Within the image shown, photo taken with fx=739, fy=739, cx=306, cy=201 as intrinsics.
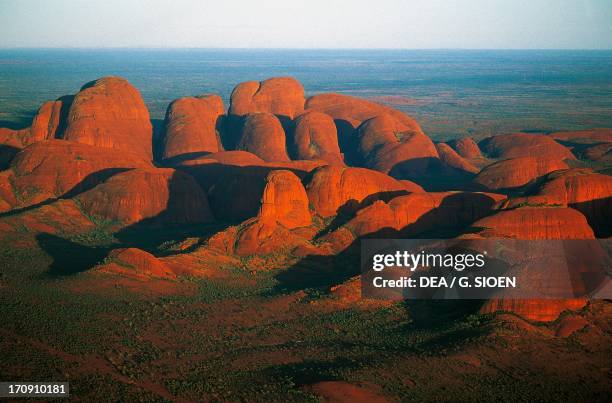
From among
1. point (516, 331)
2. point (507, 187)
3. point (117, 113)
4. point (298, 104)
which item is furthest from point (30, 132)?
point (516, 331)

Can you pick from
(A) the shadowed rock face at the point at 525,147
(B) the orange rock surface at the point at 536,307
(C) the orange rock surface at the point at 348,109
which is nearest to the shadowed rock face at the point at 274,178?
(B) the orange rock surface at the point at 536,307

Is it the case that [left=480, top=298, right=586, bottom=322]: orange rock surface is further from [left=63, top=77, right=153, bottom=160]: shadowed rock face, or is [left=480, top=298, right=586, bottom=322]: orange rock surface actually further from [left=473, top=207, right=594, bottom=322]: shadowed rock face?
[left=63, top=77, right=153, bottom=160]: shadowed rock face

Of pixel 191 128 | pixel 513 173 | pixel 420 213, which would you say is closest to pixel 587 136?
pixel 513 173

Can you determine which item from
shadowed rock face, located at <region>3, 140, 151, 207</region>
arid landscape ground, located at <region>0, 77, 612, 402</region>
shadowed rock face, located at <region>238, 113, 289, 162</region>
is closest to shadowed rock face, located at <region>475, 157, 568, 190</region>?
arid landscape ground, located at <region>0, 77, 612, 402</region>

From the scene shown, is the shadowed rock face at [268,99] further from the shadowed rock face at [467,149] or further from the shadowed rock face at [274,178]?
the shadowed rock face at [467,149]

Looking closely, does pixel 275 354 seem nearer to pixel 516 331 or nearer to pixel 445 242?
pixel 516 331
